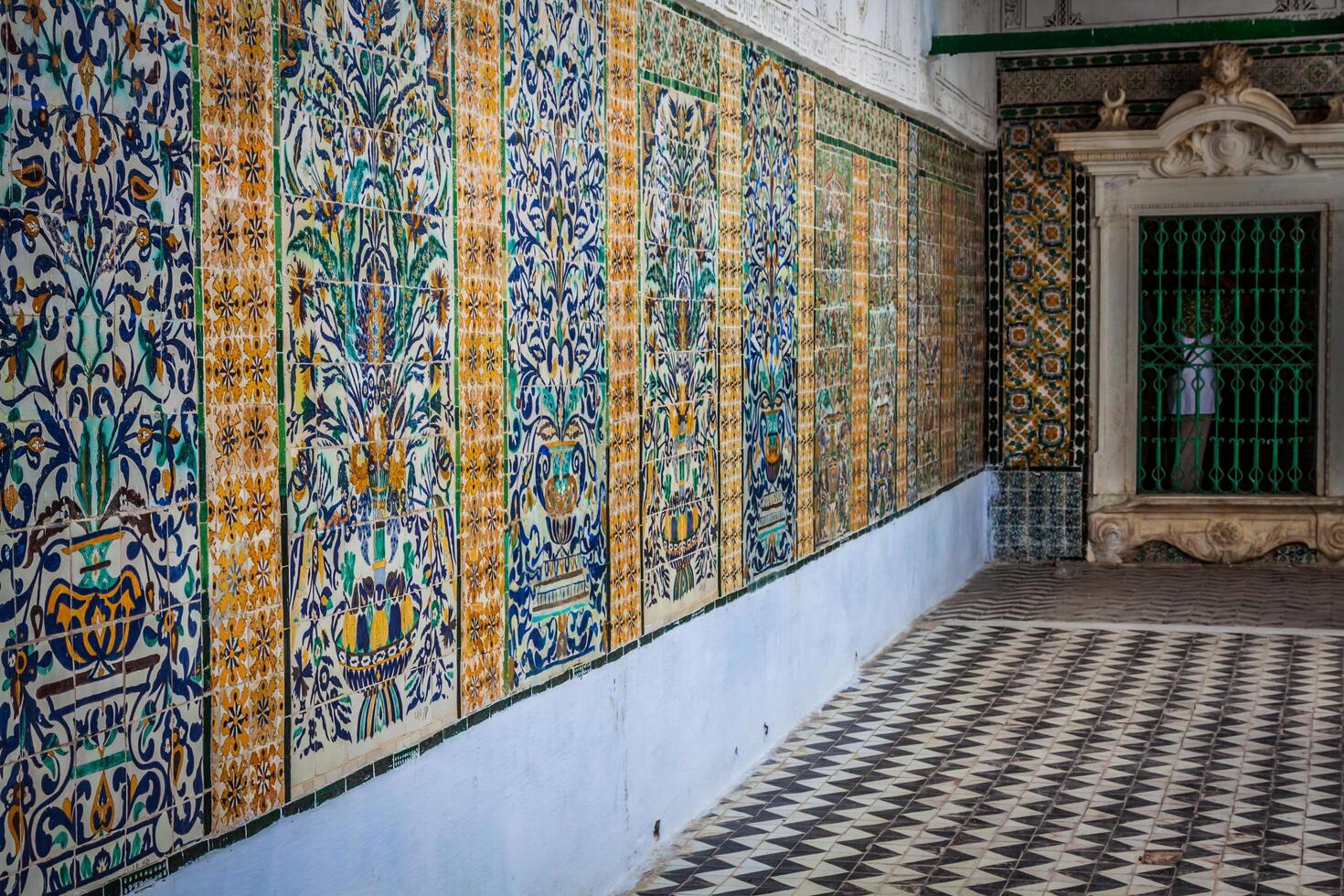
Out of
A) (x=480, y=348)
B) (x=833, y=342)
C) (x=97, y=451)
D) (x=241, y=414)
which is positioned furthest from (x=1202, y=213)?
(x=97, y=451)

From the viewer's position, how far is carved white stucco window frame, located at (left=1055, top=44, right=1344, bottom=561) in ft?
27.8

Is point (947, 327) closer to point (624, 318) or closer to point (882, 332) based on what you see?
point (882, 332)

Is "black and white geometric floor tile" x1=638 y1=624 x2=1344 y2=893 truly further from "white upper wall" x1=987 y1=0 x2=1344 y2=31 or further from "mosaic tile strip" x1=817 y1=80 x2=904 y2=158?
"white upper wall" x1=987 y1=0 x2=1344 y2=31

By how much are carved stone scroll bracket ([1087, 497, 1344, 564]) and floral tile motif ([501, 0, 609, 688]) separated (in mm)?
5600

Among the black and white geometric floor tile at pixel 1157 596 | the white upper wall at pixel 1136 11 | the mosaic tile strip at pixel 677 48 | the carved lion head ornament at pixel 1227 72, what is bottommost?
the black and white geometric floor tile at pixel 1157 596

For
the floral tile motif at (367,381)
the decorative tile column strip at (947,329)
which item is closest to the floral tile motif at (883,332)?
the decorative tile column strip at (947,329)

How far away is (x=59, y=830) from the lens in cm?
212

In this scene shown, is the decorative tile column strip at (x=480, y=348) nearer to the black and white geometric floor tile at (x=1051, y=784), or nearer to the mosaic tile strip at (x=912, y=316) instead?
the black and white geometric floor tile at (x=1051, y=784)

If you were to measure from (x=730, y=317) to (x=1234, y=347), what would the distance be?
4873 mm

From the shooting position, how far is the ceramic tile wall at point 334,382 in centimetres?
212

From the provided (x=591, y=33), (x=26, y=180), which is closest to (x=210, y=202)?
(x=26, y=180)

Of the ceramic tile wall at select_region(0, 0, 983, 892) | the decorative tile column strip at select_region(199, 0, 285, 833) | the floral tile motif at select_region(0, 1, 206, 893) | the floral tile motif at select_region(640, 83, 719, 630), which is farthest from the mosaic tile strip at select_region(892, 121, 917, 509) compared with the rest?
the floral tile motif at select_region(0, 1, 206, 893)

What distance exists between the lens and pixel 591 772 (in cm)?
376

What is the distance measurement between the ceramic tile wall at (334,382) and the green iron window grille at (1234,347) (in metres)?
4.59
